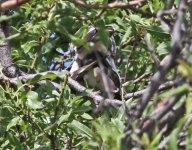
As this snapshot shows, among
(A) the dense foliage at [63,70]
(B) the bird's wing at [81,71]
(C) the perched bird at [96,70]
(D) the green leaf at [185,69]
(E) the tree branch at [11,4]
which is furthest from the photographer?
(B) the bird's wing at [81,71]

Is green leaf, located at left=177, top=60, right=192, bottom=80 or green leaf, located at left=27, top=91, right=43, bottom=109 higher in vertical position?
green leaf, located at left=177, top=60, right=192, bottom=80

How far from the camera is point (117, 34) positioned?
350cm

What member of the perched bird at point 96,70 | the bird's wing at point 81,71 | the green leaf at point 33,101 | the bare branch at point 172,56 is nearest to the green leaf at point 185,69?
the bare branch at point 172,56

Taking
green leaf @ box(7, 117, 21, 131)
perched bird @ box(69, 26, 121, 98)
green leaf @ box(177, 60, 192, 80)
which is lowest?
perched bird @ box(69, 26, 121, 98)

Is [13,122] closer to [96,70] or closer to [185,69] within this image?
[96,70]

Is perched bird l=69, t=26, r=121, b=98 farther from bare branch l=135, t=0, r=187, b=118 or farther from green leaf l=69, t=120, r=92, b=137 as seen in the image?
bare branch l=135, t=0, r=187, b=118

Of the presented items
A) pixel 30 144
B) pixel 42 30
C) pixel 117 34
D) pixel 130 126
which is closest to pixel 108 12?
pixel 42 30

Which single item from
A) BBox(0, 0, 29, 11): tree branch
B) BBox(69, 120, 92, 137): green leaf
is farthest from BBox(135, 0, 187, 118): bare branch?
BBox(69, 120, 92, 137): green leaf

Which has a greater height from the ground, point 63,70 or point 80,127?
point 63,70

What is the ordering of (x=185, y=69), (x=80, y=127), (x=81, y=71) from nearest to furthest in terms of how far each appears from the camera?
(x=185, y=69) < (x=80, y=127) < (x=81, y=71)

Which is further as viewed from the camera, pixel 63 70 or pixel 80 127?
pixel 63 70

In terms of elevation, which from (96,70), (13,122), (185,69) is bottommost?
(96,70)

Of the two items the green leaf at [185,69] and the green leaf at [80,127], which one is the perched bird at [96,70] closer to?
the green leaf at [80,127]

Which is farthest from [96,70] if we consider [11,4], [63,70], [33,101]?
[11,4]
